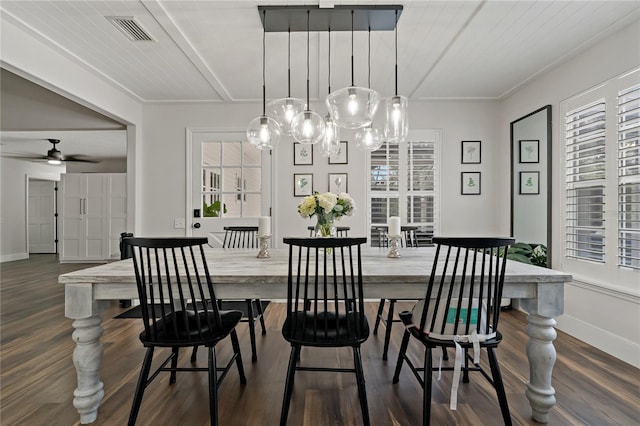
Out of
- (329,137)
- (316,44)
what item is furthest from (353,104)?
(316,44)

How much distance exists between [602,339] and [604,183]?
1254 mm

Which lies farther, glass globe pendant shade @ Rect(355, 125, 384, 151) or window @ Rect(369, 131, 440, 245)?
window @ Rect(369, 131, 440, 245)

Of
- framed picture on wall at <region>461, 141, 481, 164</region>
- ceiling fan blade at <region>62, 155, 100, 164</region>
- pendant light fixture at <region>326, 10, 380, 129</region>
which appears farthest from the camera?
ceiling fan blade at <region>62, 155, 100, 164</region>

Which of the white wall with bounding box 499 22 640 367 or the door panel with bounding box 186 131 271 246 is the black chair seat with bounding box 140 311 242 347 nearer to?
the door panel with bounding box 186 131 271 246

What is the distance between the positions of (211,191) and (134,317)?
166cm

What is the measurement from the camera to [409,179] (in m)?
4.17

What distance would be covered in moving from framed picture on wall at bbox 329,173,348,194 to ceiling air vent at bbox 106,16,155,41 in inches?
92.5

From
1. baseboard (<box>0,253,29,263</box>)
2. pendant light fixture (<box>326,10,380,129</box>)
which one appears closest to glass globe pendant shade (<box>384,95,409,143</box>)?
pendant light fixture (<box>326,10,380,129</box>)

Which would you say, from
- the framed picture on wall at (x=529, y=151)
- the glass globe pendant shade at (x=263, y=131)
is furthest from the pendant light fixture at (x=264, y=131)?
the framed picture on wall at (x=529, y=151)

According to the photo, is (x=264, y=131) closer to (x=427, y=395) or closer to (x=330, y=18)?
(x=330, y=18)

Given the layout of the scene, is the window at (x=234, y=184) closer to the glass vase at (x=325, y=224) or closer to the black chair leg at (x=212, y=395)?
the glass vase at (x=325, y=224)

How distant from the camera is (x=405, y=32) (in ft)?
8.23

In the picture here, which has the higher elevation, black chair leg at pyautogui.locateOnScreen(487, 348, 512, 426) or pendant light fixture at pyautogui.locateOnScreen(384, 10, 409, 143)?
pendant light fixture at pyautogui.locateOnScreen(384, 10, 409, 143)

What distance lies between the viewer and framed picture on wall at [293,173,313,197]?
13.5 ft
